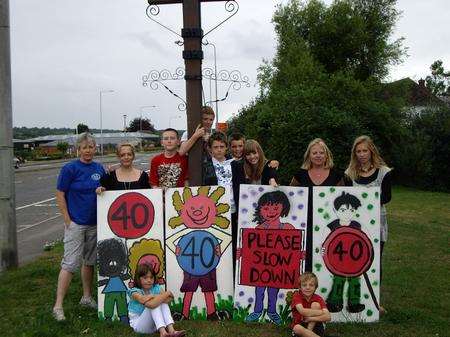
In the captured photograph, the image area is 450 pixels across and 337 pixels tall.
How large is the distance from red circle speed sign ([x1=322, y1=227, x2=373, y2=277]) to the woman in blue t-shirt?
2.52 meters

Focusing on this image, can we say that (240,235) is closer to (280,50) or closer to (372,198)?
(372,198)

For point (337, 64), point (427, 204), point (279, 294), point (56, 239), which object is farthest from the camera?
point (337, 64)

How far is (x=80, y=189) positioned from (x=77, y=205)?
0.60 feet

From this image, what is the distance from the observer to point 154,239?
17.9 feet

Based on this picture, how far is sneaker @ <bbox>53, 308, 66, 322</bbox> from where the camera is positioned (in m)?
5.32

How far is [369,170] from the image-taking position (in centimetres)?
551

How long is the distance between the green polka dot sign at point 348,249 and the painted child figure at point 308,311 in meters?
0.60

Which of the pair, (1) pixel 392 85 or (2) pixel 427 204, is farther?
(1) pixel 392 85

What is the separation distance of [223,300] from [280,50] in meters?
31.7

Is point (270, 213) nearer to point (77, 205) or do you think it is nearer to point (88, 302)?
point (77, 205)

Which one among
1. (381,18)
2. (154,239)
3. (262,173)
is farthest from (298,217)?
(381,18)

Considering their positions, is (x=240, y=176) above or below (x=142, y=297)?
above

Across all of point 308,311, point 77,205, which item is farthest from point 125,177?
point 308,311

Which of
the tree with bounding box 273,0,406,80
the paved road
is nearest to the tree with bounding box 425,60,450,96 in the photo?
the tree with bounding box 273,0,406,80
